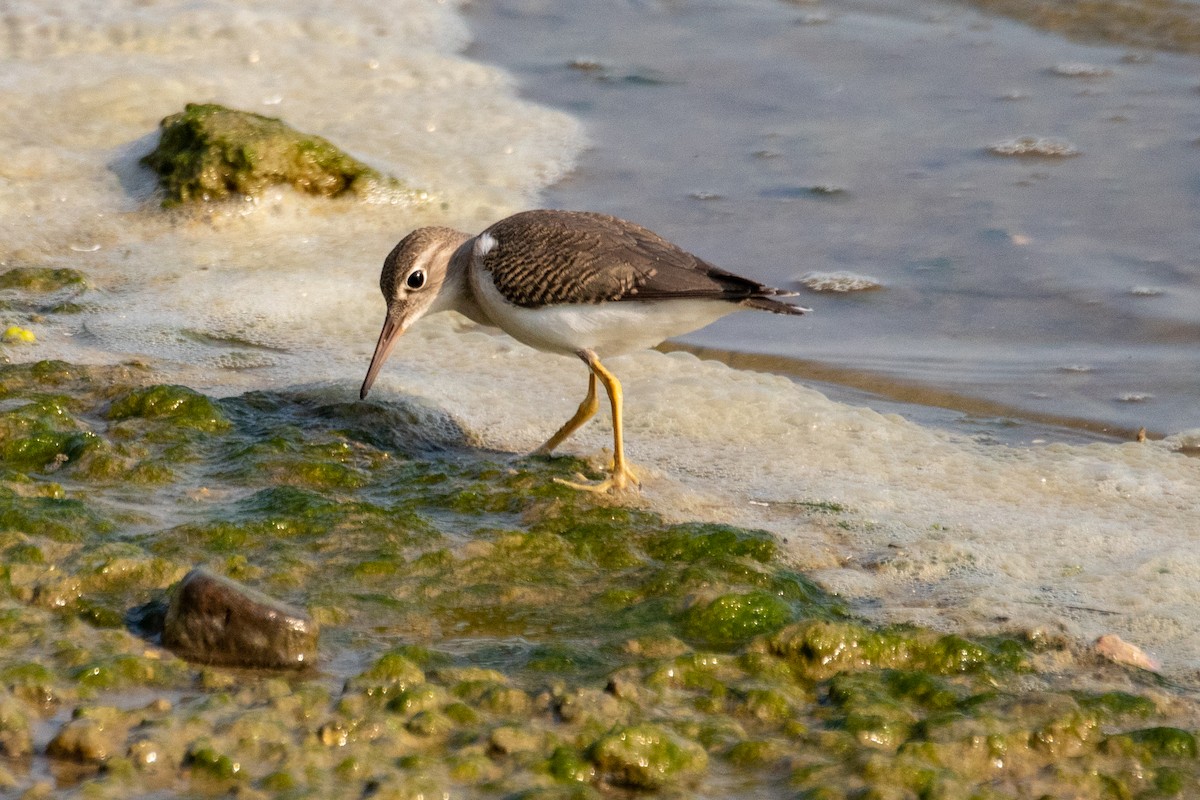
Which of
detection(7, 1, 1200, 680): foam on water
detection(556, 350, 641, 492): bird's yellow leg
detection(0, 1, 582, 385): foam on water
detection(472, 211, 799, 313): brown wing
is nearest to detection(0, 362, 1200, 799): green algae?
detection(556, 350, 641, 492): bird's yellow leg

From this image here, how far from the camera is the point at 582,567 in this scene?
13.3 feet

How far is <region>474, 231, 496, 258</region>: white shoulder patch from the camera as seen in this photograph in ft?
16.8

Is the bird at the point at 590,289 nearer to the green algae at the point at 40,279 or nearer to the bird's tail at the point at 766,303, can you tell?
the bird's tail at the point at 766,303

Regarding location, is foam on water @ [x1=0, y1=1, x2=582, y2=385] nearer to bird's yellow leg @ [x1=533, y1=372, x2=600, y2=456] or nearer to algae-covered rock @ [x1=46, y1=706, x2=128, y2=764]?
bird's yellow leg @ [x1=533, y1=372, x2=600, y2=456]

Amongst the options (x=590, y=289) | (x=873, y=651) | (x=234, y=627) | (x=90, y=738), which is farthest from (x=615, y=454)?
→ (x=90, y=738)

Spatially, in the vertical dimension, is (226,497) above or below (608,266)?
below

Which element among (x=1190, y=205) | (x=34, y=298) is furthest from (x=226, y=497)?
(x=1190, y=205)

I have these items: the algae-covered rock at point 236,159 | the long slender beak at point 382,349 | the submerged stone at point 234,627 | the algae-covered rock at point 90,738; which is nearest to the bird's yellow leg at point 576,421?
the long slender beak at point 382,349

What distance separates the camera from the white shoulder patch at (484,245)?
16.8 feet

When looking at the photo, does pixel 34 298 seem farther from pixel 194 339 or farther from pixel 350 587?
pixel 350 587

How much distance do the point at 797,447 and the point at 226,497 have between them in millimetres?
2105

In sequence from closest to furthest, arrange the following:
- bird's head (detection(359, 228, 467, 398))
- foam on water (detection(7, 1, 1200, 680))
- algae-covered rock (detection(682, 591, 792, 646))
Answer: algae-covered rock (detection(682, 591, 792, 646))
foam on water (detection(7, 1, 1200, 680))
bird's head (detection(359, 228, 467, 398))

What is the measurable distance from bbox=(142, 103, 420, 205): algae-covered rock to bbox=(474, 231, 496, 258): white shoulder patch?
2715mm

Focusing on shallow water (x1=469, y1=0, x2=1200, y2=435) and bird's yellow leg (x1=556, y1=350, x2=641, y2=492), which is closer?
bird's yellow leg (x1=556, y1=350, x2=641, y2=492)
